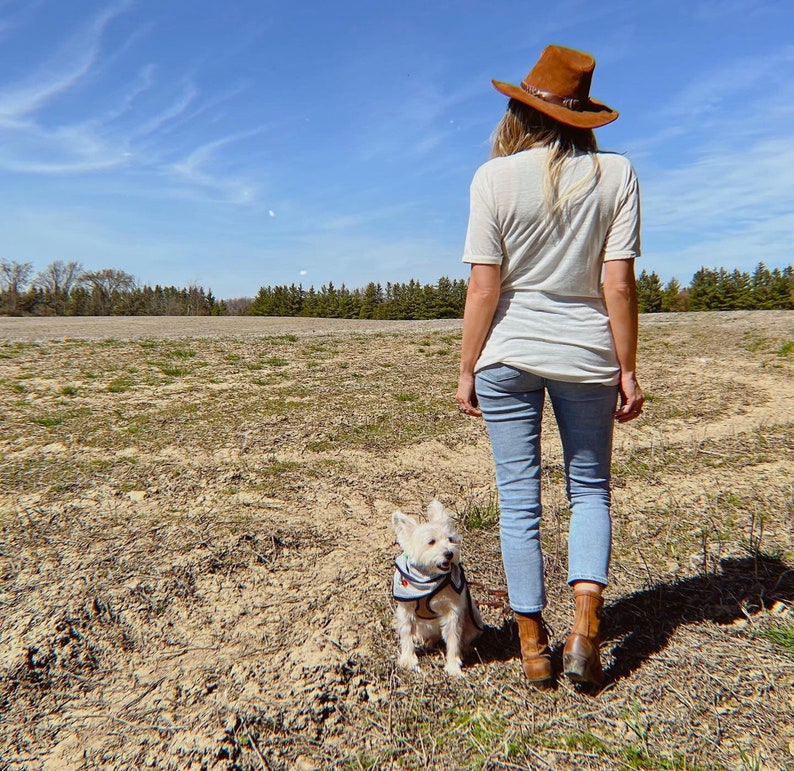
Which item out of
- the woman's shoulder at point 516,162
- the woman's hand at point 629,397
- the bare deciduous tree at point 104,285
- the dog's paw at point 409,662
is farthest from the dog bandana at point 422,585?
the bare deciduous tree at point 104,285

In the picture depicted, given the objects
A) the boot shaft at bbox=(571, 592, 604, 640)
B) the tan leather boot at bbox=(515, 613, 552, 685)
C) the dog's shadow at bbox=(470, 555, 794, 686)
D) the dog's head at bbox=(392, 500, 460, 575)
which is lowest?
the dog's shadow at bbox=(470, 555, 794, 686)

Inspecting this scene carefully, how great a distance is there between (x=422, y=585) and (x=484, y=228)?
63.1 inches

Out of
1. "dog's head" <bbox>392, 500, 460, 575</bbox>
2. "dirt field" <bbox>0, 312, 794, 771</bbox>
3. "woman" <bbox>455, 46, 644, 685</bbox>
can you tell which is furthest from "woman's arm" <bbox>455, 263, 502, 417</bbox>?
"dirt field" <bbox>0, 312, 794, 771</bbox>

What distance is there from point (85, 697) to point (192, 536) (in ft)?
4.86

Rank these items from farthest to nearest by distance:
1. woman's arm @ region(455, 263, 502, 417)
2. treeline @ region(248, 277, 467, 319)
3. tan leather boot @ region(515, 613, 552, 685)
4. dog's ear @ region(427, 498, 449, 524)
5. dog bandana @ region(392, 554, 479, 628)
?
treeline @ region(248, 277, 467, 319) → dog's ear @ region(427, 498, 449, 524) → dog bandana @ region(392, 554, 479, 628) → tan leather boot @ region(515, 613, 552, 685) → woman's arm @ region(455, 263, 502, 417)

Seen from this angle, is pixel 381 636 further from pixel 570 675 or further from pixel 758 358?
pixel 758 358

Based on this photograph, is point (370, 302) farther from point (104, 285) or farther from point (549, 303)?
point (549, 303)

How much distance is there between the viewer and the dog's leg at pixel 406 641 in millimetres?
2758

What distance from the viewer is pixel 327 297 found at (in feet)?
222

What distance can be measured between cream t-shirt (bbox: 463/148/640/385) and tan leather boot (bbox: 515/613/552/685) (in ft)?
3.53

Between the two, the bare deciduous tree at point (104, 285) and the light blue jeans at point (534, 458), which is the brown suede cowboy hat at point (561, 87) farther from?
the bare deciduous tree at point (104, 285)

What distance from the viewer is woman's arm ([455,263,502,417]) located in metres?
2.39

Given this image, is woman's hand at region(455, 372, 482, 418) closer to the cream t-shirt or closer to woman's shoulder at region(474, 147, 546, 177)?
the cream t-shirt

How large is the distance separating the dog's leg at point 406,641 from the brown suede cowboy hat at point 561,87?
7.48ft
